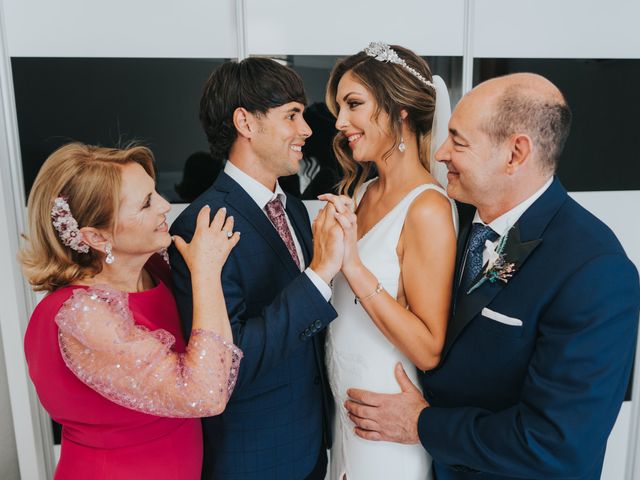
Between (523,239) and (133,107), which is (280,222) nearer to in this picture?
(523,239)

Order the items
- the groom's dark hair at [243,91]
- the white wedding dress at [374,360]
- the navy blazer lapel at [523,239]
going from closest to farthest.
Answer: the navy blazer lapel at [523,239] < the white wedding dress at [374,360] < the groom's dark hair at [243,91]

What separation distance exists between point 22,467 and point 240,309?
5.06 ft

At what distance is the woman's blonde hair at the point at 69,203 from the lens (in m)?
1.17

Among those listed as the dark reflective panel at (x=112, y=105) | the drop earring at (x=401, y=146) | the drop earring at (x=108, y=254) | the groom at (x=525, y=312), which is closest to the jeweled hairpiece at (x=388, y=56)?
the drop earring at (x=401, y=146)

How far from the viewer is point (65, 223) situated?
1.17 meters

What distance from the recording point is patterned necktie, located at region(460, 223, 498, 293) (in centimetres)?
122

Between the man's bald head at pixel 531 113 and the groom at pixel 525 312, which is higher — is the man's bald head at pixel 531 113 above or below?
above

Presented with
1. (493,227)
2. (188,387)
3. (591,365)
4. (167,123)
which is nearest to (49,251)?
(188,387)

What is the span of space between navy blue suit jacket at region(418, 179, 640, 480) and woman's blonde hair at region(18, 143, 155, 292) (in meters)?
0.90

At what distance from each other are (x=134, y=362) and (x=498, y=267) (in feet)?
2.79

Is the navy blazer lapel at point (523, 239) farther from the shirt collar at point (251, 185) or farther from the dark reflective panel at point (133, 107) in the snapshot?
the dark reflective panel at point (133, 107)

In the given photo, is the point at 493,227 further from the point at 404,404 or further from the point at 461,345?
the point at 404,404

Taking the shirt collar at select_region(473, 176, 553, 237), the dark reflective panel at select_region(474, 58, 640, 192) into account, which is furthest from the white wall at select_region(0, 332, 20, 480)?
the dark reflective panel at select_region(474, 58, 640, 192)

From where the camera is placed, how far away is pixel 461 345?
1.20 meters
